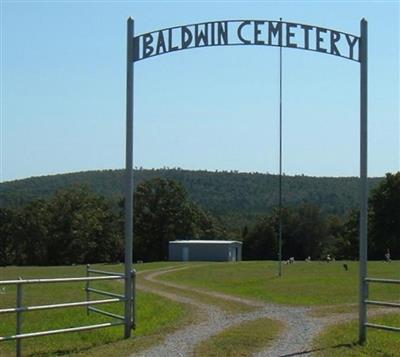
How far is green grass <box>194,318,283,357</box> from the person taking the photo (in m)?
11.5

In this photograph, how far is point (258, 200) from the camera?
150 meters

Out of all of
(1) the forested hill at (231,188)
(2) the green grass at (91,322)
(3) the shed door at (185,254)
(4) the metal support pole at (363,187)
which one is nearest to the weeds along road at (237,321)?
(2) the green grass at (91,322)

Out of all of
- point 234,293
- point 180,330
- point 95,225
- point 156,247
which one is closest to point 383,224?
point 156,247

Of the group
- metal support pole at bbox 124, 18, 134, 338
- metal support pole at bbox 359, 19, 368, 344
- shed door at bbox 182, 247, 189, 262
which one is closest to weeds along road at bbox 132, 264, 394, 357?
metal support pole at bbox 124, 18, 134, 338

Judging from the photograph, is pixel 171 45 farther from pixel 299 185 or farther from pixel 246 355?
pixel 299 185

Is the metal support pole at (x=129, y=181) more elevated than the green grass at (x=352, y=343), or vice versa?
the metal support pole at (x=129, y=181)

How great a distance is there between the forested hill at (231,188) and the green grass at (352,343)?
12563 centimetres

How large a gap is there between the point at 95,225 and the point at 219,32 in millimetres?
79622

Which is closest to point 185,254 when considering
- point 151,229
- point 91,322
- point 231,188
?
point 151,229

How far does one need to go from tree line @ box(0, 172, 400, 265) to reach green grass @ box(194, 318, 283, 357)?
227 ft

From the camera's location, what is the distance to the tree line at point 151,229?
277 ft

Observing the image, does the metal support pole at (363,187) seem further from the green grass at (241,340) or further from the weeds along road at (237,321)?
the green grass at (241,340)

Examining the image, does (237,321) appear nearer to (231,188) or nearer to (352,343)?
(352,343)

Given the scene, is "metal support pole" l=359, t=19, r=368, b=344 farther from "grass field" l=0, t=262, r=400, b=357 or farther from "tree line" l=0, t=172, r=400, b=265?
"tree line" l=0, t=172, r=400, b=265
